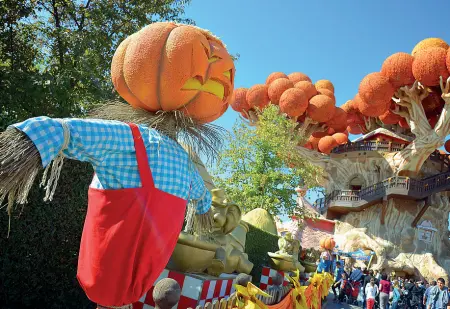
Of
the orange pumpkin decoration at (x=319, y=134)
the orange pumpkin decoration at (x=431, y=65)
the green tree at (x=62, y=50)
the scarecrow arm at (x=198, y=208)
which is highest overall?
the orange pumpkin decoration at (x=431, y=65)

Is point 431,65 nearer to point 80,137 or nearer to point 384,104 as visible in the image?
point 384,104

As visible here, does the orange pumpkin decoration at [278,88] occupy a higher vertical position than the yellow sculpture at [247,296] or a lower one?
higher

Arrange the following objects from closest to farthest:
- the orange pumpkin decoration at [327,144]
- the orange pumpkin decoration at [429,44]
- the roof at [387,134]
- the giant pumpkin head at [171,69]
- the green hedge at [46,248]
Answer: the giant pumpkin head at [171,69] → the green hedge at [46,248] → the orange pumpkin decoration at [429,44] → the roof at [387,134] → the orange pumpkin decoration at [327,144]

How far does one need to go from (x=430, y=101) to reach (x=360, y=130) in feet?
19.0

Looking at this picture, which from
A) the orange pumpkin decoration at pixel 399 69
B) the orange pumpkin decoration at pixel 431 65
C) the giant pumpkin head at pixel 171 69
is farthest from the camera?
the orange pumpkin decoration at pixel 399 69

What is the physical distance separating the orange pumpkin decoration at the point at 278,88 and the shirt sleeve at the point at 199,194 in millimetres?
21902

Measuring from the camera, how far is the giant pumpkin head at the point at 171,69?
2.38 meters

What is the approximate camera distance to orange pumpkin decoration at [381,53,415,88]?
20312 millimetres

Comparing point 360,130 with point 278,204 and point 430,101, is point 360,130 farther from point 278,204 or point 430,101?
point 278,204

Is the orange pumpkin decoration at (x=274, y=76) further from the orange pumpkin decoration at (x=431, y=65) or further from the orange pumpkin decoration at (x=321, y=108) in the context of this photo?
the orange pumpkin decoration at (x=431, y=65)

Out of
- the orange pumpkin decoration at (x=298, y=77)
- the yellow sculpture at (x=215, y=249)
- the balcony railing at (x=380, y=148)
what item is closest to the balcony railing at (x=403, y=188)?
the balcony railing at (x=380, y=148)

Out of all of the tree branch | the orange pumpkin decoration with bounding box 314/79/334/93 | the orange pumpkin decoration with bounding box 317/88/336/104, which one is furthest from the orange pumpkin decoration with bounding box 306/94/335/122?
the tree branch

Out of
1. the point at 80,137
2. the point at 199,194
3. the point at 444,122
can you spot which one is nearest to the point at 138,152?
the point at 80,137

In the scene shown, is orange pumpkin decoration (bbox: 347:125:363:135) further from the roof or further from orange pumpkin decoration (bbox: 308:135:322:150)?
the roof
